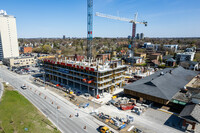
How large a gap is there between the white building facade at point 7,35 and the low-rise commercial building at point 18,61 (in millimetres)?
32011

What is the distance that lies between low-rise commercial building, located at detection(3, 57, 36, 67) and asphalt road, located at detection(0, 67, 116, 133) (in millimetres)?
74666

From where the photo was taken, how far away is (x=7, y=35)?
165000 mm

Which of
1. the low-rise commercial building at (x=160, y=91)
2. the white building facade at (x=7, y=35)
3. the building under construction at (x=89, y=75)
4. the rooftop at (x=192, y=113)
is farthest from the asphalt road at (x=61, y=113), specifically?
the white building facade at (x=7, y=35)

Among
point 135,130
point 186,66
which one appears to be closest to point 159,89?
point 135,130

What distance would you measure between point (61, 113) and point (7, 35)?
537ft

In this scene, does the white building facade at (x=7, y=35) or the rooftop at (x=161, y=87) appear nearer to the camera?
the rooftop at (x=161, y=87)

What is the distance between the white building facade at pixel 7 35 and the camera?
527 feet

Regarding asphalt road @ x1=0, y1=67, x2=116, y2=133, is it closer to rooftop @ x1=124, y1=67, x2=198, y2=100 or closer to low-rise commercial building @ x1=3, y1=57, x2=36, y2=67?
rooftop @ x1=124, y1=67, x2=198, y2=100

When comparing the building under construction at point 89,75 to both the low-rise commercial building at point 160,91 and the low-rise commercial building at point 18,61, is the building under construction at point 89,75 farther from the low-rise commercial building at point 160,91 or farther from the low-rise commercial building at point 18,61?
the low-rise commercial building at point 18,61

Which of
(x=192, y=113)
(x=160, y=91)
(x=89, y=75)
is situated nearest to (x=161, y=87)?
(x=160, y=91)

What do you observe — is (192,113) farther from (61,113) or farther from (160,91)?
(61,113)

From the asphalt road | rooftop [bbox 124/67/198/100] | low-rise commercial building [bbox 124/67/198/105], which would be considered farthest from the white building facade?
low-rise commercial building [bbox 124/67/198/105]

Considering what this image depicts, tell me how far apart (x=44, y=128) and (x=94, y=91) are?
28.7 meters

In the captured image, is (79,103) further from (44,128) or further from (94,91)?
(44,128)
